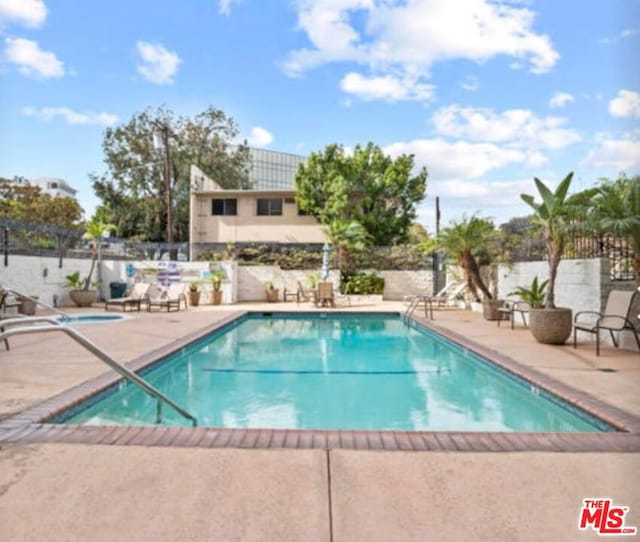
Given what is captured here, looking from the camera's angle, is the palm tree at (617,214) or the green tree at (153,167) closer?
the palm tree at (617,214)

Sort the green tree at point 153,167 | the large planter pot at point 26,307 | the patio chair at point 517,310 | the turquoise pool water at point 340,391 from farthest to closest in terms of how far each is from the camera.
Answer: the green tree at point 153,167 < the large planter pot at point 26,307 < the patio chair at point 517,310 < the turquoise pool water at point 340,391

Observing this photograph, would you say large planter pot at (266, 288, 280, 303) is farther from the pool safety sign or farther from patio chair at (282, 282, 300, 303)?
the pool safety sign

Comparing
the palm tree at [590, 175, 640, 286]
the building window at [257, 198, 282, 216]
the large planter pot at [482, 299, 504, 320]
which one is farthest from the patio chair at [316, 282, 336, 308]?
the palm tree at [590, 175, 640, 286]

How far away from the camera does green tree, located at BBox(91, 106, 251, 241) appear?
96.0 ft

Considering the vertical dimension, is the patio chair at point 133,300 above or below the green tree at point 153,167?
below

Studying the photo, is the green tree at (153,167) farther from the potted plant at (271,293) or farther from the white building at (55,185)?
the white building at (55,185)

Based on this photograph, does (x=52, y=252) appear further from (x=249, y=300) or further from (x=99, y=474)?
(x=99, y=474)

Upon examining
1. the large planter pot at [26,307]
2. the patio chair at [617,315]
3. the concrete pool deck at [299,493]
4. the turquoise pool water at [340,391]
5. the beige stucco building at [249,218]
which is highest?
the beige stucco building at [249,218]

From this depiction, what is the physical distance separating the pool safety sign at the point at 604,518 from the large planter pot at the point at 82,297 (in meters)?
15.2

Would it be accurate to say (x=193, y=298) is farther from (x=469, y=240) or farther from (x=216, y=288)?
(x=469, y=240)

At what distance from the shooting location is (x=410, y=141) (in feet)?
74.6

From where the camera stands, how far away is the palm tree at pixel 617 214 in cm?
648

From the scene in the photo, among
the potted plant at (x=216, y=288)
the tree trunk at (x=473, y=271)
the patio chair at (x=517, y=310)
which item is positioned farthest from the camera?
the potted plant at (x=216, y=288)

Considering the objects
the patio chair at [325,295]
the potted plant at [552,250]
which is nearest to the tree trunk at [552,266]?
the potted plant at [552,250]
